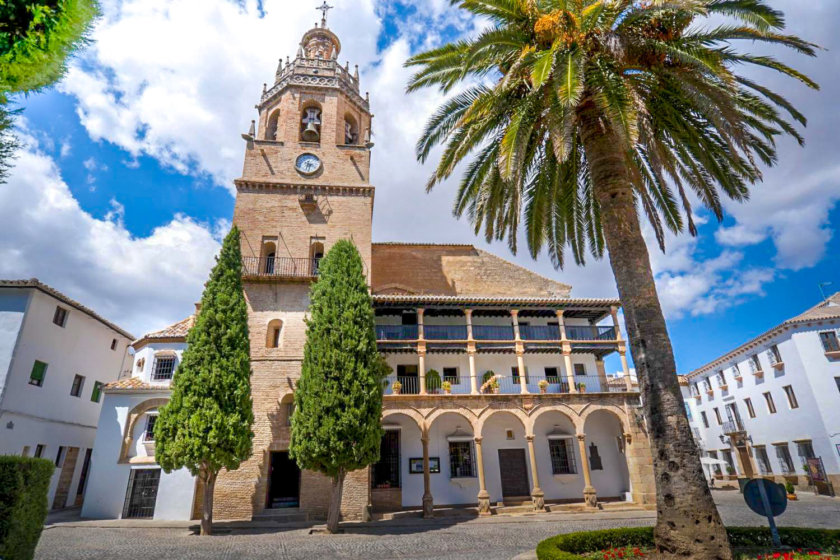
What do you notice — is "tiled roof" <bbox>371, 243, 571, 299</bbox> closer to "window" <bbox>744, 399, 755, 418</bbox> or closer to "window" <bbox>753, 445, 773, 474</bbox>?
"window" <bbox>744, 399, 755, 418</bbox>

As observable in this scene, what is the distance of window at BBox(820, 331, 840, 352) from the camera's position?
2438 centimetres

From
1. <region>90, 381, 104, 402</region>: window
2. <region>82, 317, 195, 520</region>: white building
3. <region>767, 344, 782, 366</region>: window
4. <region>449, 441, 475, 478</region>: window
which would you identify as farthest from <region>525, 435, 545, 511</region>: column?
<region>90, 381, 104, 402</region>: window

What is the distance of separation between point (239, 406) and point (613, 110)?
13703 millimetres

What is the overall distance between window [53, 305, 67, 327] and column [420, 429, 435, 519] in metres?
16.7

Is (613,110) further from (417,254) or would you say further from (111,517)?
(111,517)

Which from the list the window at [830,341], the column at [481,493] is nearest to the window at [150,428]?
the column at [481,493]

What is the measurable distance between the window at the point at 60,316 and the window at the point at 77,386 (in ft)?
9.04

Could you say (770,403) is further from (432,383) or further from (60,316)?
(60,316)

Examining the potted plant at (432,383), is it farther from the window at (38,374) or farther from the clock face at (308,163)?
the window at (38,374)

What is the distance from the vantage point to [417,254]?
2684 cm

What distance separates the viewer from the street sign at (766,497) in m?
6.35

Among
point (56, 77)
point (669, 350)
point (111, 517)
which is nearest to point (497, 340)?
point (669, 350)

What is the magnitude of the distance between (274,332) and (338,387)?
5.79 metres

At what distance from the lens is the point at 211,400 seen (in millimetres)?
14305
